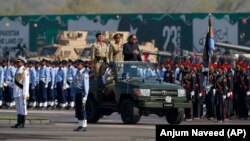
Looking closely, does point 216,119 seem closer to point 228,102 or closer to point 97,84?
point 228,102

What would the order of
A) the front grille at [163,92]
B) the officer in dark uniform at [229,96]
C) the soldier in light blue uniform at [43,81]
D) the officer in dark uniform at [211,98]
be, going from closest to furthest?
the front grille at [163,92], the officer in dark uniform at [211,98], the officer in dark uniform at [229,96], the soldier in light blue uniform at [43,81]

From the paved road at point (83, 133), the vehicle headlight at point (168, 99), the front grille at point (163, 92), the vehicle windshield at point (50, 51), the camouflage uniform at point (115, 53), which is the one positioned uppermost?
the vehicle windshield at point (50, 51)

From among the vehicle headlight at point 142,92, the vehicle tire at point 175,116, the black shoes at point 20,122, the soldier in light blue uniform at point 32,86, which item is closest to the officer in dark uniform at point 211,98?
the vehicle tire at point 175,116

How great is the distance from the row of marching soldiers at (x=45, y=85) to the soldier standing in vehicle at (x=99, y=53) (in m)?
13.0

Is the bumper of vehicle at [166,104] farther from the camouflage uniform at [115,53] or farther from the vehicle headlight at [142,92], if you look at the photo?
the camouflage uniform at [115,53]

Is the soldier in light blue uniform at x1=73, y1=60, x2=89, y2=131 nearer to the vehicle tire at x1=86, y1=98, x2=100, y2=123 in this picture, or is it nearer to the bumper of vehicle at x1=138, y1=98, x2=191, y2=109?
the bumper of vehicle at x1=138, y1=98, x2=191, y2=109

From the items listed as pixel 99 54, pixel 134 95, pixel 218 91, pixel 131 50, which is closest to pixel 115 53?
pixel 131 50

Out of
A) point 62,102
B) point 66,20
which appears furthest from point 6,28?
point 62,102

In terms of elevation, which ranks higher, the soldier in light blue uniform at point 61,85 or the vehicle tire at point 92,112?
the soldier in light blue uniform at point 61,85

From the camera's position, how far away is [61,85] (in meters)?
45.1

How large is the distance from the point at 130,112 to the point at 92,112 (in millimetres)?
1554

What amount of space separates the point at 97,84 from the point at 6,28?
35.4 meters

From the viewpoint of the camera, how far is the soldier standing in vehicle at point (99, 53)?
31062 millimetres

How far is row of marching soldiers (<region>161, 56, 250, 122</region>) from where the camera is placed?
3650 cm
